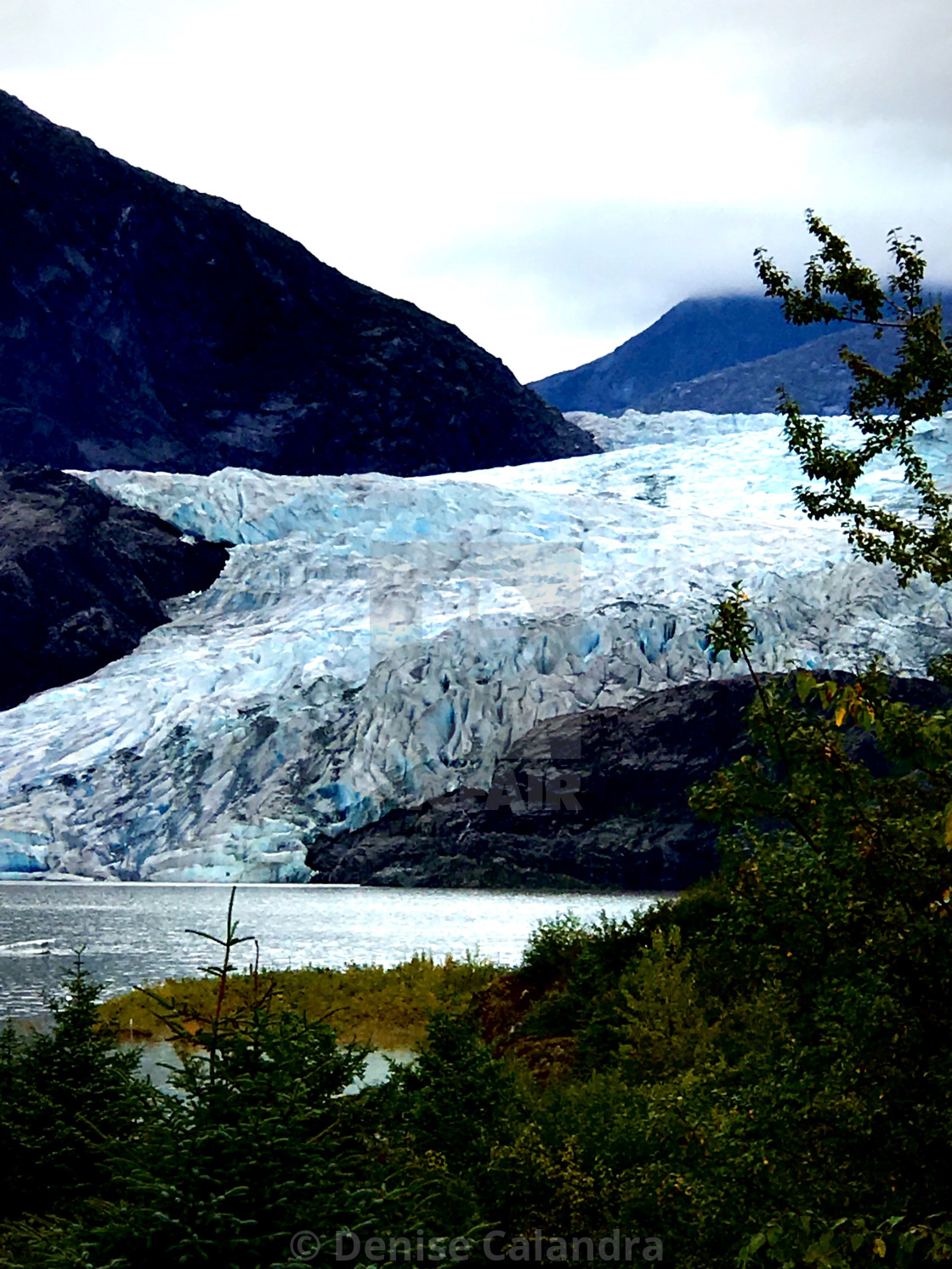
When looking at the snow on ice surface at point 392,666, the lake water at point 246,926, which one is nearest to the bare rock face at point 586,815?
the lake water at point 246,926

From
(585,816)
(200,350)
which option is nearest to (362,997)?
(585,816)

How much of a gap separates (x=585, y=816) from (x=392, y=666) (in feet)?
59.5

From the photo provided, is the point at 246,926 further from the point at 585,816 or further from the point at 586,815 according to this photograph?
the point at 586,815

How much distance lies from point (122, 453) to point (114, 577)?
69.5m

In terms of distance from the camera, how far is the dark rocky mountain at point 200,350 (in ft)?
521

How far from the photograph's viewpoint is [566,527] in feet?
257

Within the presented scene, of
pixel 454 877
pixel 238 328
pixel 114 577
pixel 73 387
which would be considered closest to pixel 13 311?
pixel 73 387

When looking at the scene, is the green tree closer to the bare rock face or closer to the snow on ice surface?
the snow on ice surface

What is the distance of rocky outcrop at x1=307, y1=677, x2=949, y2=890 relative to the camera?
68125 mm

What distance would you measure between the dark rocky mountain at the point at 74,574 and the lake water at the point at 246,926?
37801mm

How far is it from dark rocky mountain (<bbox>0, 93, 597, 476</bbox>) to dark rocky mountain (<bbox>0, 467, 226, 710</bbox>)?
201 ft

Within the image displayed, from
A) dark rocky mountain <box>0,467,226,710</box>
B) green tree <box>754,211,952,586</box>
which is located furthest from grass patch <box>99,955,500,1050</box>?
dark rocky mountain <box>0,467,226,710</box>

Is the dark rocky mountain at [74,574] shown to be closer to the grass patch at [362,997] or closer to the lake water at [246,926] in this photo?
the lake water at [246,926]

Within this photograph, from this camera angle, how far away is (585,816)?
7681 cm
